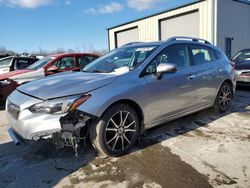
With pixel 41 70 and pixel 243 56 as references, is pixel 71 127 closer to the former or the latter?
pixel 41 70

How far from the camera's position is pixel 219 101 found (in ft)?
17.8

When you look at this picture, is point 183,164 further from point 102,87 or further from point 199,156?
point 102,87

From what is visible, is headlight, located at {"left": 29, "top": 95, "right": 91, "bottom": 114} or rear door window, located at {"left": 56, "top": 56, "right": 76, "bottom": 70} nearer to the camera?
headlight, located at {"left": 29, "top": 95, "right": 91, "bottom": 114}

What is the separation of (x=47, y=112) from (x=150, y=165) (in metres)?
1.43

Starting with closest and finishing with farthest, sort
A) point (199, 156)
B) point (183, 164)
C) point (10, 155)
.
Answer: point (183, 164)
point (199, 156)
point (10, 155)

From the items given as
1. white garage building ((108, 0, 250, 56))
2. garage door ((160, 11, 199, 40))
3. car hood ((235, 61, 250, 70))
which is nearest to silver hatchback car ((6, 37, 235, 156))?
car hood ((235, 61, 250, 70))

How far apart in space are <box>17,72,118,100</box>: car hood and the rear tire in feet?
9.30

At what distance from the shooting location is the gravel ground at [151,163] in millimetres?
2873

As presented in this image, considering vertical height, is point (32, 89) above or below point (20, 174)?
above

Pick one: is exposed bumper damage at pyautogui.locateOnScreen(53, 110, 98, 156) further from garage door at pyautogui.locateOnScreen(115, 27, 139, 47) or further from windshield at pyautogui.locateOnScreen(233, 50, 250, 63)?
garage door at pyautogui.locateOnScreen(115, 27, 139, 47)

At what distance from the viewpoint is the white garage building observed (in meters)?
15.9

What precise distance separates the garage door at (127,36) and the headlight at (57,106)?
19816 mm

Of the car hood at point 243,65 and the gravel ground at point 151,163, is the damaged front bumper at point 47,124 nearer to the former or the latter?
the gravel ground at point 151,163

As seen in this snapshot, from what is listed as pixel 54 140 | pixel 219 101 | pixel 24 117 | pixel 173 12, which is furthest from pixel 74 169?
pixel 173 12
